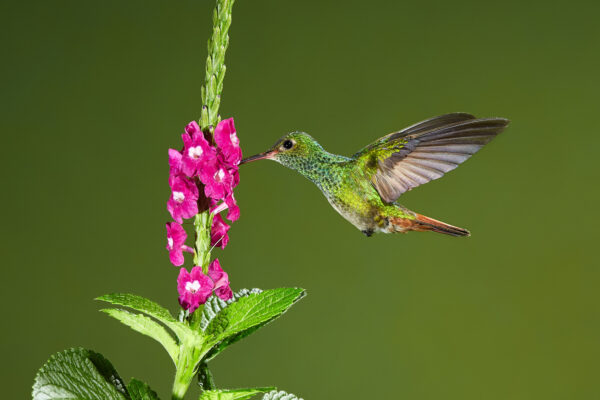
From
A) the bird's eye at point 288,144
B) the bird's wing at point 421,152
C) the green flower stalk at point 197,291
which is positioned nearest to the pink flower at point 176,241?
the green flower stalk at point 197,291

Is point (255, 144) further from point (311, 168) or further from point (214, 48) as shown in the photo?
point (214, 48)

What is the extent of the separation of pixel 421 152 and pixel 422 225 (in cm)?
10

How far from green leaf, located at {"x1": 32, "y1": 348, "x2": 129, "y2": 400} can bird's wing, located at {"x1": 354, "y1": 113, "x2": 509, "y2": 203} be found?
432mm

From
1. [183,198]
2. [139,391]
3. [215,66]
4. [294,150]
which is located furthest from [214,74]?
[139,391]

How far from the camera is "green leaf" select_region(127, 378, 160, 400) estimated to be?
0.62m

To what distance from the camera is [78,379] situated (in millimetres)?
613

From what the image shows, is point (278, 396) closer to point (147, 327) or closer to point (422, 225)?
point (147, 327)

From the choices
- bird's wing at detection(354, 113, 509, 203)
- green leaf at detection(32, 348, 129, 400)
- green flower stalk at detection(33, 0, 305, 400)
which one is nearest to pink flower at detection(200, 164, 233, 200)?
green flower stalk at detection(33, 0, 305, 400)

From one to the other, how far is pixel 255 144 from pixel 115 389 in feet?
4.69

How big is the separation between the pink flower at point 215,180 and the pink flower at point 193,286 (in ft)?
0.25

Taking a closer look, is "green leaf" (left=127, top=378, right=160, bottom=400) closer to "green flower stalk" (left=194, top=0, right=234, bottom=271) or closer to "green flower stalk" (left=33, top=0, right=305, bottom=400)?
"green flower stalk" (left=33, top=0, right=305, bottom=400)

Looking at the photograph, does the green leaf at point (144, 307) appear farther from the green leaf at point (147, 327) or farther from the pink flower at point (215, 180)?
the pink flower at point (215, 180)

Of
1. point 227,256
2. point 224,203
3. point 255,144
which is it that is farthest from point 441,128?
point 227,256

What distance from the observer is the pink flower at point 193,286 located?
23.0 inches
